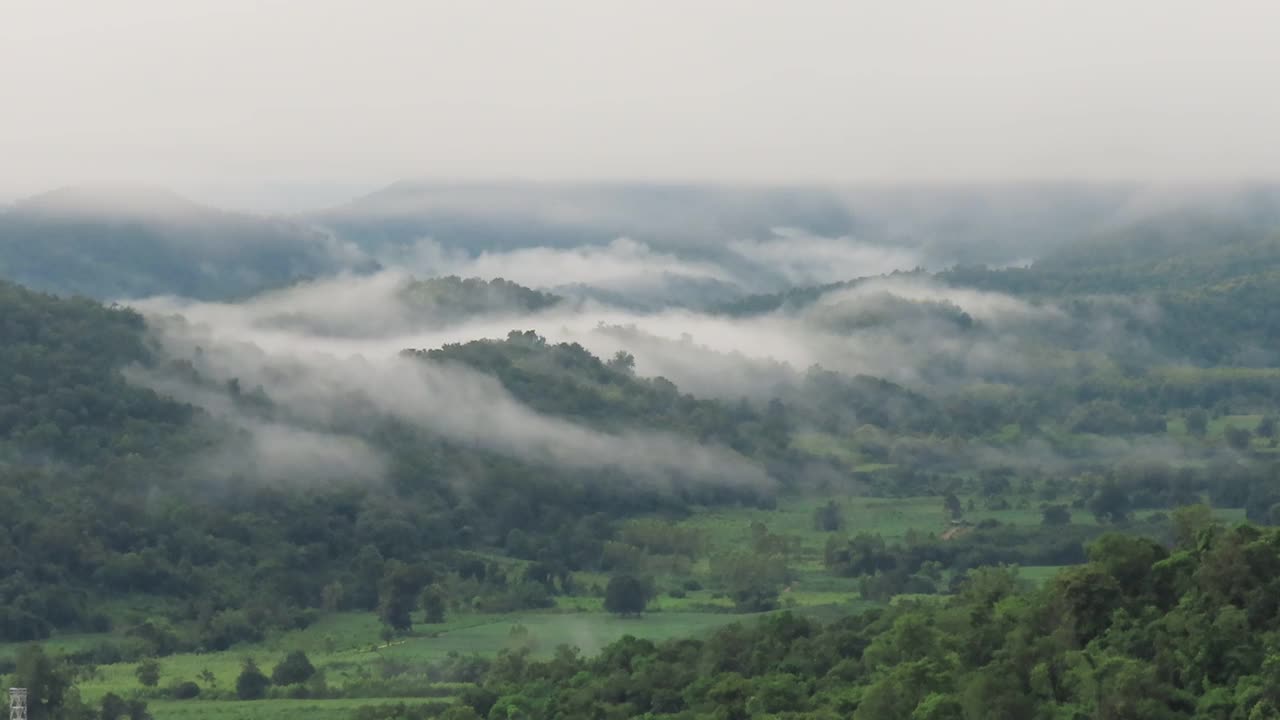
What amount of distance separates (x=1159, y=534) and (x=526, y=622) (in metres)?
30.0

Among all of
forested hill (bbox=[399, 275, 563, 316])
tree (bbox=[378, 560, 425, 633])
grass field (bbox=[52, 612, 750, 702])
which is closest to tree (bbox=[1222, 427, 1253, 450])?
forested hill (bbox=[399, 275, 563, 316])

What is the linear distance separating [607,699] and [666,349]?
379 ft

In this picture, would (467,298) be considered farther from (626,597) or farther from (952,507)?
(626,597)

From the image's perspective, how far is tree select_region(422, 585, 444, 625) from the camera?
104000 mm

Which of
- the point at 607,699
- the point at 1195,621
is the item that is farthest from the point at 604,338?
the point at 1195,621

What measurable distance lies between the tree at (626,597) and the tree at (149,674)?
73.1 feet

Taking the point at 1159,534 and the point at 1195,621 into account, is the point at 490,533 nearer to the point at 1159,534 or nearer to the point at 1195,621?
the point at 1159,534

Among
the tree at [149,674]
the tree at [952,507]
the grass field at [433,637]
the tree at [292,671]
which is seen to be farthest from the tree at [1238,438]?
the tree at [149,674]

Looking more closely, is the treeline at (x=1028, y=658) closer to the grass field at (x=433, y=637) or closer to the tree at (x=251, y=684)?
the grass field at (x=433, y=637)

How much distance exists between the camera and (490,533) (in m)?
125

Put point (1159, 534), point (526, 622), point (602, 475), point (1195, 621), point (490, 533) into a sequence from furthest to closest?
1. point (602, 475)
2. point (490, 533)
3. point (1159, 534)
4. point (526, 622)
5. point (1195, 621)

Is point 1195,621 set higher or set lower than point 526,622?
higher

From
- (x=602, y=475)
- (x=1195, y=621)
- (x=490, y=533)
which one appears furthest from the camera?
(x=602, y=475)

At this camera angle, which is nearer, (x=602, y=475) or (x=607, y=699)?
(x=607, y=699)
